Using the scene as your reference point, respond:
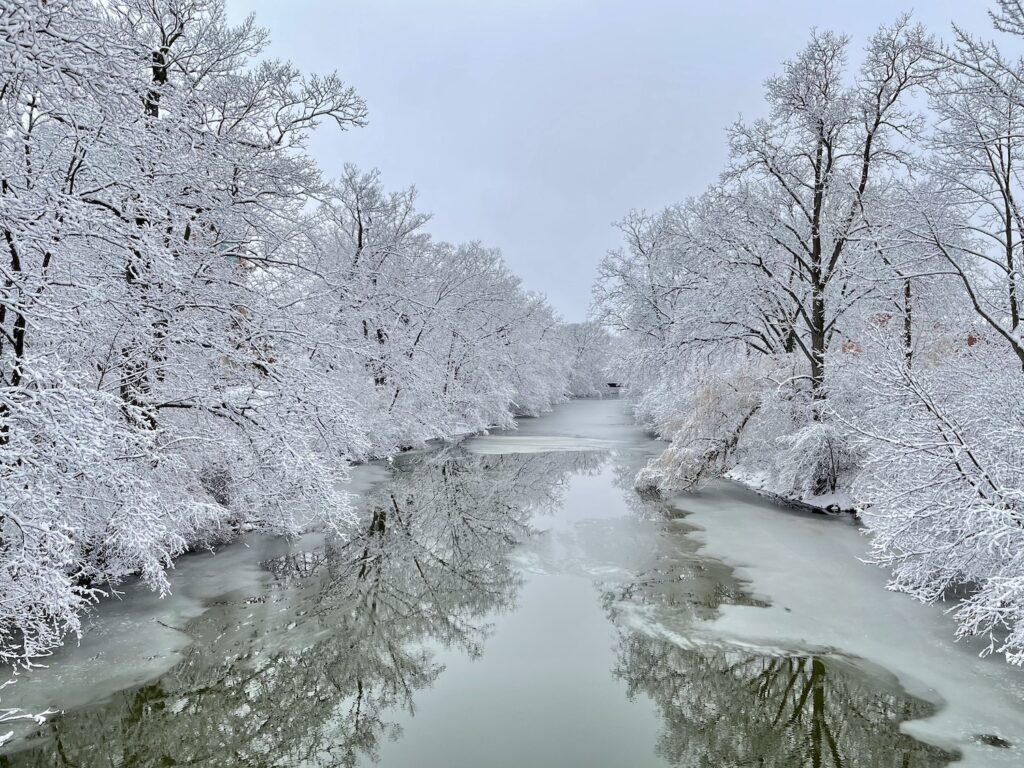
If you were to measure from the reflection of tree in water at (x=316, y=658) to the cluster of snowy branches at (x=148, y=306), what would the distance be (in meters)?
0.94

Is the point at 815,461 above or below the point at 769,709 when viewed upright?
above

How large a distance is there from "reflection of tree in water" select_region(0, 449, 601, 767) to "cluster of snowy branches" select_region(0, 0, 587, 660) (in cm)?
94

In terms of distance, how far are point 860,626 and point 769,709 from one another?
8.30ft

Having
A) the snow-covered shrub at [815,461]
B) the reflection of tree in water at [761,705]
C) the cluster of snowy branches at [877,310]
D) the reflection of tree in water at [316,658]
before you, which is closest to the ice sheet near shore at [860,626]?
the reflection of tree in water at [761,705]

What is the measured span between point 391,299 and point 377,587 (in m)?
14.8

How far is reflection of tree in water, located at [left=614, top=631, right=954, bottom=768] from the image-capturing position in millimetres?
5016

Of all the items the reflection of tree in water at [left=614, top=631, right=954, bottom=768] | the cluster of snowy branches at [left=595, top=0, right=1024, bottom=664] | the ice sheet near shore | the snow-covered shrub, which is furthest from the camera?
the snow-covered shrub

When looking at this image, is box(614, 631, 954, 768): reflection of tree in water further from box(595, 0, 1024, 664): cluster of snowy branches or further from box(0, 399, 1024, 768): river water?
box(595, 0, 1024, 664): cluster of snowy branches

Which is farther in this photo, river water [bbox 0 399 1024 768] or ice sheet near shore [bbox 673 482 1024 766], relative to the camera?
ice sheet near shore [bbox 673 482 1024 766]

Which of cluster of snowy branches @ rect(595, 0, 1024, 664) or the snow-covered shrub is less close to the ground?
cluster of snowy branches @ rect(595, 0, 1024, 664)

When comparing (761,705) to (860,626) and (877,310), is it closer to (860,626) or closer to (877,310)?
(860,626)

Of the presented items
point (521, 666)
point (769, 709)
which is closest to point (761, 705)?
point (769, 709)

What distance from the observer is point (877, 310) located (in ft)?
45.9

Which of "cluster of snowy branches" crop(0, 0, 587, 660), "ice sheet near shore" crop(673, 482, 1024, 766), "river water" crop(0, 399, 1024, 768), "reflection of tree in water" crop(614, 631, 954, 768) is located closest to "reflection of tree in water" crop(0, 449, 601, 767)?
"river water" crop(0, 399, 1024, 768)
